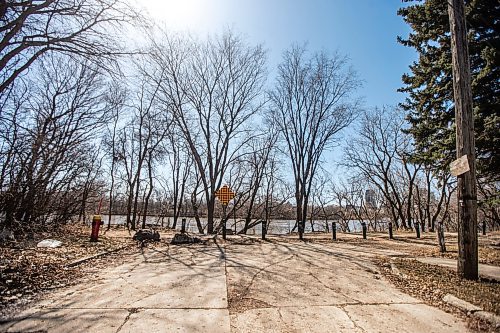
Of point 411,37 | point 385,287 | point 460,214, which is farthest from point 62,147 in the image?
point 411,37

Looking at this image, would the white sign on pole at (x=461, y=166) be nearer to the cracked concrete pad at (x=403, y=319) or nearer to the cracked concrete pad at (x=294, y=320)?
the cracked concrete pad at (x=403, y=319)

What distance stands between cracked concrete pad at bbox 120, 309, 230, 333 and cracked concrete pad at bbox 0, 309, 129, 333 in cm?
19

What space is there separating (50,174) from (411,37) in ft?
43.4

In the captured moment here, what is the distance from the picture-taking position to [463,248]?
508cm

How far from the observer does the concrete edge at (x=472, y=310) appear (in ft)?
10.6

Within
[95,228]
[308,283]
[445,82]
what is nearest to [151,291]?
[308,283]

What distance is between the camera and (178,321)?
3.27 metres

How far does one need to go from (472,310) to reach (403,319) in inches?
36.4

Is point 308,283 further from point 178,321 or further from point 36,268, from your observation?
point 36,268

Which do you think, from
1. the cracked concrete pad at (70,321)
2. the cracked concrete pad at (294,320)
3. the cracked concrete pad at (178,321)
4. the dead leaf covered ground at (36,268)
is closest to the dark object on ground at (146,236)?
the dead leaf covered ground at (36,268)

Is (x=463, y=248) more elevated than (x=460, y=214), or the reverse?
(x=460, y=214)

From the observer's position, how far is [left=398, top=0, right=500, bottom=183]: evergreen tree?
7.84 meters

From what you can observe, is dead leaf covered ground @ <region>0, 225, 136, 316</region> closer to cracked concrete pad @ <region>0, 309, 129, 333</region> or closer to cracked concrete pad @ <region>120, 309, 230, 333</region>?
cracked concrete pad @ <region>0, 309, 129, 333</region>

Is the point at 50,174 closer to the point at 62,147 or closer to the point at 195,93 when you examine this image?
the point at 62,147
